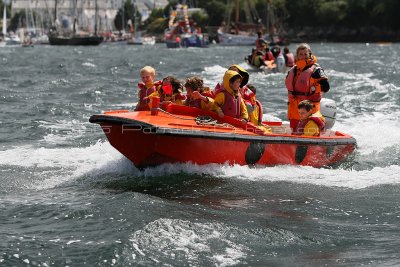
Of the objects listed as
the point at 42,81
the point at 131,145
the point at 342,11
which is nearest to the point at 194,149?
the point at 131,145

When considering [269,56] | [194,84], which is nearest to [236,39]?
[269,56]

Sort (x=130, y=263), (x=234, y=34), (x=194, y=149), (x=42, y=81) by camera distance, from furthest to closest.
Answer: (x=234, y=34), (x=42, y=81), (x=194, y=149), (x=130, y=263)

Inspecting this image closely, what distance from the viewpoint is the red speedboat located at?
1030 centimetres

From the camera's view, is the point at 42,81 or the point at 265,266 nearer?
the point at 265,266

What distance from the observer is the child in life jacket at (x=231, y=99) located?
11211 mm

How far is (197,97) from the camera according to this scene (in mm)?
11094

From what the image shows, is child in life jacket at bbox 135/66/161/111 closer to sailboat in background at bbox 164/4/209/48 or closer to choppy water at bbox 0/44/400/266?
choppy water at bbox 0/44/400/266

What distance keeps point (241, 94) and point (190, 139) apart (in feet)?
5.38

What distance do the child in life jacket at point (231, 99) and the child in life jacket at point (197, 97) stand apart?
12cm

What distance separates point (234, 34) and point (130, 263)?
83140 mm

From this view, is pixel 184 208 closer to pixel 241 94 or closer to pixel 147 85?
pixel 241 94

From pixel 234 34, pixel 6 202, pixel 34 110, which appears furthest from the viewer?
pixel 234 34

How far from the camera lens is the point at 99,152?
12836 millimetres

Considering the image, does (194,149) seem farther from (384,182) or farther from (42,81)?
(42,81)
